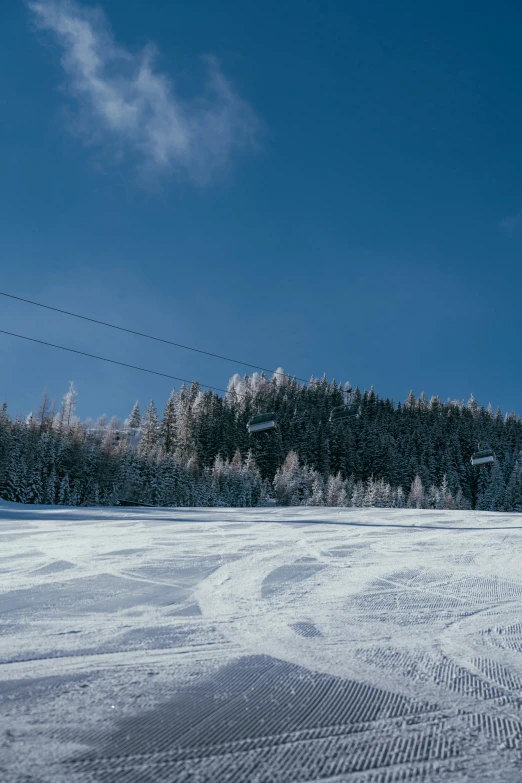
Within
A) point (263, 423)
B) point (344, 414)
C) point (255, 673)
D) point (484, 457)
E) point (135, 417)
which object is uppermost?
point (135, 417)

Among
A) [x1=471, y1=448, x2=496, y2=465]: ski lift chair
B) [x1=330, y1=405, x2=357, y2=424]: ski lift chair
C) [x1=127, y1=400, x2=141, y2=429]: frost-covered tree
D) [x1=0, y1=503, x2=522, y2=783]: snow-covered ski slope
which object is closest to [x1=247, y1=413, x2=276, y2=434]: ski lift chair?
[x1=330, y1=405, x2=357, y2=424]: ski lift chair

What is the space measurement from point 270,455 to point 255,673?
10593 cm

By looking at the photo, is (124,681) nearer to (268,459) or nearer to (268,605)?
(268,605)

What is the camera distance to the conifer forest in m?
70.2

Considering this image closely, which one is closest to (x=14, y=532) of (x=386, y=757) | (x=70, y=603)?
(x=70, y=603)

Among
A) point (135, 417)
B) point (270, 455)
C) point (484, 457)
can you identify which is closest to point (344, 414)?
point (484, 457)

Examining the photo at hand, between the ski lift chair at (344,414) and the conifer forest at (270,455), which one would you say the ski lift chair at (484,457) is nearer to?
the conifer forest at (270,455)

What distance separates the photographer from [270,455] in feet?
354

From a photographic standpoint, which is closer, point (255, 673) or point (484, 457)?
point (255, 673)

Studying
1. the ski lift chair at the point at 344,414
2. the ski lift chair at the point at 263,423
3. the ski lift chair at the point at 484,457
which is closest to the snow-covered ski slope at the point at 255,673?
the ski lift chair at the point at 263,423

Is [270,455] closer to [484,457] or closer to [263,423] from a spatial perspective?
[484,457]

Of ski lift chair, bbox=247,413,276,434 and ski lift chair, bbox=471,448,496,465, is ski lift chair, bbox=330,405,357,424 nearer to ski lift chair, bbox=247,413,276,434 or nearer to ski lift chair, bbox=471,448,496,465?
ski lift chair, bbox=247,413,276,434

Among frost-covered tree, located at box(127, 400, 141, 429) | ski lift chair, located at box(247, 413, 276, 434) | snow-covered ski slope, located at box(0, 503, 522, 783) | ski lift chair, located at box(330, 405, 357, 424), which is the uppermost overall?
frost-covered tree, located at box(127, 400, 141, 429)

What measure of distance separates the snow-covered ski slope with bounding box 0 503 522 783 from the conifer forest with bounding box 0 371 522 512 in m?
16.2
